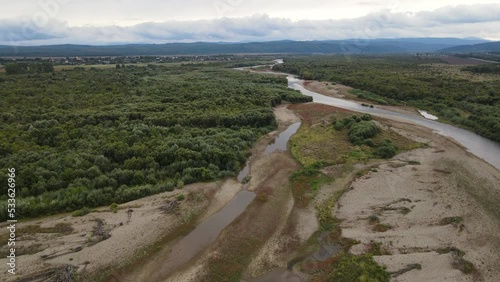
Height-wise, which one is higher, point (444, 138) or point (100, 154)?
point (100, 154)

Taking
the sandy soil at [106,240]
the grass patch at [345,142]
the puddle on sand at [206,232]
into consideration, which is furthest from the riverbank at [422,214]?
the sandy soil at [106,240]

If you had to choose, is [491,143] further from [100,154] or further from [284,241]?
[100,154]

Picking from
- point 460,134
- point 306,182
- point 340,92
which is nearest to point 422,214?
point 306,182

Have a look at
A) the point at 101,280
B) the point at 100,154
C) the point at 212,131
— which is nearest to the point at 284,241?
the point at 101,280

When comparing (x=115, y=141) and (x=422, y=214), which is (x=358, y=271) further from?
(x=115, y=141)

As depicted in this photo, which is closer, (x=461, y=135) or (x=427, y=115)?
(x=461, y=135)

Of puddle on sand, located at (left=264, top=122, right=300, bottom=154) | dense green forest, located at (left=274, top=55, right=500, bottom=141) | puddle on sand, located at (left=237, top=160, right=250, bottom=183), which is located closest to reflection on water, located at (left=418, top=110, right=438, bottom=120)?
dense green forest, located at (left=274, top=55, right=500, bottom=141)
